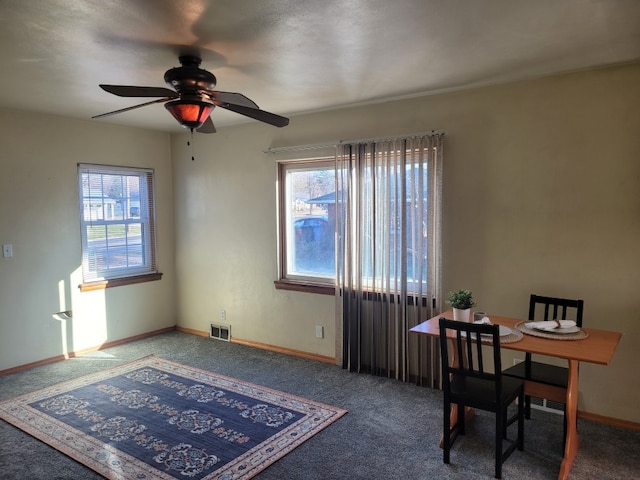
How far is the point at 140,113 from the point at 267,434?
316 cm

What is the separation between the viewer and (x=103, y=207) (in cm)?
493

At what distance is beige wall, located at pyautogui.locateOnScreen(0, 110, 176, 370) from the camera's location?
13.8 feet

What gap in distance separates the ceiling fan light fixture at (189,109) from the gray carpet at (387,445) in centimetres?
208

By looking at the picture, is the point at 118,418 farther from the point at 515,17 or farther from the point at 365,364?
the point at 515,17

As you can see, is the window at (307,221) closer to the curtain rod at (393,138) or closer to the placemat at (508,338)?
the curtain rod at (393,138)

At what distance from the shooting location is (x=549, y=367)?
3.03m

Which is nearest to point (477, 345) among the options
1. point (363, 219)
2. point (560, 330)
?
point (560, 330)

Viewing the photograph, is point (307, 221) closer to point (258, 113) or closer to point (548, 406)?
point (258, 113)

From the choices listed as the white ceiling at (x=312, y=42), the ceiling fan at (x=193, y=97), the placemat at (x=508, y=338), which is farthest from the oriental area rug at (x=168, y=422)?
the white ceiling at (x=312, y=42)

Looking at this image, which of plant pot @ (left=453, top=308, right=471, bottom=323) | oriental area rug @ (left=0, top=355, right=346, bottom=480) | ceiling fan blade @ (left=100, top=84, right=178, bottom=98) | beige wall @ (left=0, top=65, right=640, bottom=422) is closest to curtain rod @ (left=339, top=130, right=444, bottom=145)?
beige wall @ (left=0, top=65, right=640, bottom=422)

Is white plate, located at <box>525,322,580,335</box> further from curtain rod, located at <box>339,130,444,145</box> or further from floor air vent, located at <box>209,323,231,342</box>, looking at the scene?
floor air vent, located at <box>209,323,231,342</box>

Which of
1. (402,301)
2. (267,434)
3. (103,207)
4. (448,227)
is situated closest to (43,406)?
(267,434)

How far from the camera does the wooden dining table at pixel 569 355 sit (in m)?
2.45

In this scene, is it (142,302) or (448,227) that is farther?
(142,302)
